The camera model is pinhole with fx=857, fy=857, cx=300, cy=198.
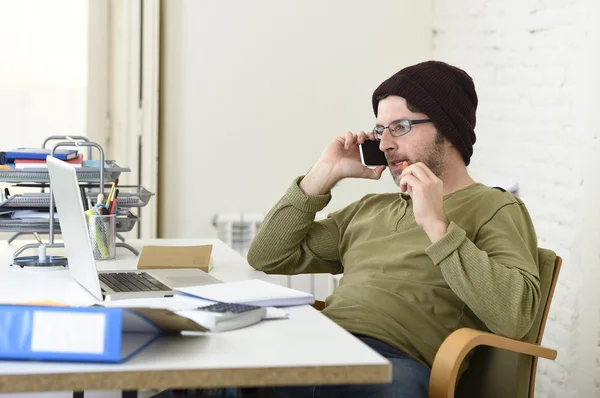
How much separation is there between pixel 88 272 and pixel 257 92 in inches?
92.9

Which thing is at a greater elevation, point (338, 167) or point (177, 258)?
point (338, 167)

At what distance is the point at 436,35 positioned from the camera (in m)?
4.13

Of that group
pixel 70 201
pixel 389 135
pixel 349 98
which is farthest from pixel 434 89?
pixel 349 98

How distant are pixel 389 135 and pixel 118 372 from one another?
3.69 feet

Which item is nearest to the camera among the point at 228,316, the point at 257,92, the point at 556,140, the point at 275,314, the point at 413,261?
the point at 228,316

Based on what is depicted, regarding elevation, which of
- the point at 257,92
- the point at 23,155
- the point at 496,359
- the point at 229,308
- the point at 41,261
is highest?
the point at 257,92

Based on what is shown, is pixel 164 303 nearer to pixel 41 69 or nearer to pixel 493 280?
pixel 493 280

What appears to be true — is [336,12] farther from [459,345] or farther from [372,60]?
[459,345]

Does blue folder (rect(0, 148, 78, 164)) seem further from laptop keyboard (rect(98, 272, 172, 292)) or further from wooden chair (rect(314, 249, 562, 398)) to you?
wooden chair (rect(314, 249, 562, 398))

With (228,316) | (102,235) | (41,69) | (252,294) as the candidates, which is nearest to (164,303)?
(252,294)

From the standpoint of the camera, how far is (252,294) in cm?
166

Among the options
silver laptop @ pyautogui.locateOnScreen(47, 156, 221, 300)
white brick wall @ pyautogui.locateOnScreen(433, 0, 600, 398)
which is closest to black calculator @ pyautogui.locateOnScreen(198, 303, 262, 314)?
silver laptop @ pyautogui.locateOnScreen(47, 156, 221, 300)

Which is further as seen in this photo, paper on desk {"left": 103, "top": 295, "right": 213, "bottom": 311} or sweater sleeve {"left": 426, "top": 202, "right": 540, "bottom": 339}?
sweater sleeve {"left": 426, "top": 202, "right": 540, "bottom": 339}

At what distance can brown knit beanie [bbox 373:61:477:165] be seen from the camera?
6.70 feet
